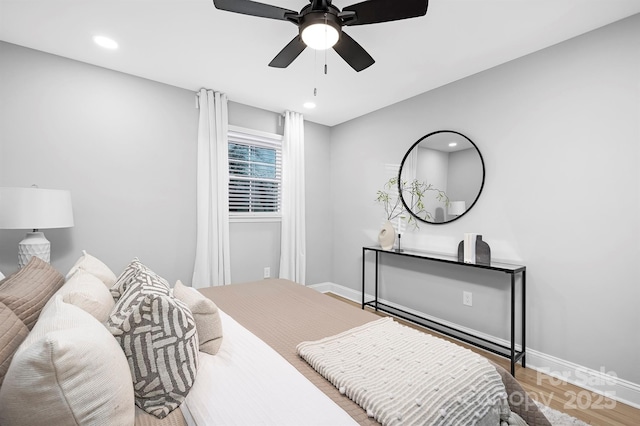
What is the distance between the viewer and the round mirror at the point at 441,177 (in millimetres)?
2814

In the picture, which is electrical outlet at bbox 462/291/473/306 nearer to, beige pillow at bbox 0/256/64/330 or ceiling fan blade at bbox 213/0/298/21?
ceiling fan blade at bbox 213/0/298/21

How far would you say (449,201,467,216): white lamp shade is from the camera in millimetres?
2878

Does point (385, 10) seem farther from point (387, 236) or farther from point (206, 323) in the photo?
point (387, 236)

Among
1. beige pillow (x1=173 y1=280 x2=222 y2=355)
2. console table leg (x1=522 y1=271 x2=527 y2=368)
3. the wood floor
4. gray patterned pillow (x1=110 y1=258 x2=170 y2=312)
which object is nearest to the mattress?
beige pillow (x1=173 y1=280 x2=222 y2=355)

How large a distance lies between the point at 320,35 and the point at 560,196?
2179 mm

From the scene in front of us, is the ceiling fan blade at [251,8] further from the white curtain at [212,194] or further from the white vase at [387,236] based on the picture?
the white vase at [387,236]

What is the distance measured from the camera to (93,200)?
8.93ft

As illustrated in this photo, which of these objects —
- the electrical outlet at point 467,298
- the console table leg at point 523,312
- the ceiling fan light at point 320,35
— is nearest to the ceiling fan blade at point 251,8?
the ceiling fan light at point 320,35

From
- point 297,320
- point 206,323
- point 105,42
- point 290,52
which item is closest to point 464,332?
point 297,320

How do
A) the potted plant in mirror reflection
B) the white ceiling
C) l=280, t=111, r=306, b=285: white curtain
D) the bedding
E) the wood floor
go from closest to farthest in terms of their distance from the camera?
1. the bedding
2. the wood floor
3. the white ceiling
4. the potted plant in mirror reflection
5. l=280, t=111, r=306, b=285: white curtain

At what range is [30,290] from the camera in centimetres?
120

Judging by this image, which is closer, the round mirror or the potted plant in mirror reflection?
the round mirror

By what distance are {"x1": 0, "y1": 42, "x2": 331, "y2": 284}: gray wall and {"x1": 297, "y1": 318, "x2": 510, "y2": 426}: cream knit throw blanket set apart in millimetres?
2423

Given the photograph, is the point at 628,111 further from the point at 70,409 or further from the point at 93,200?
the point at 93,200
